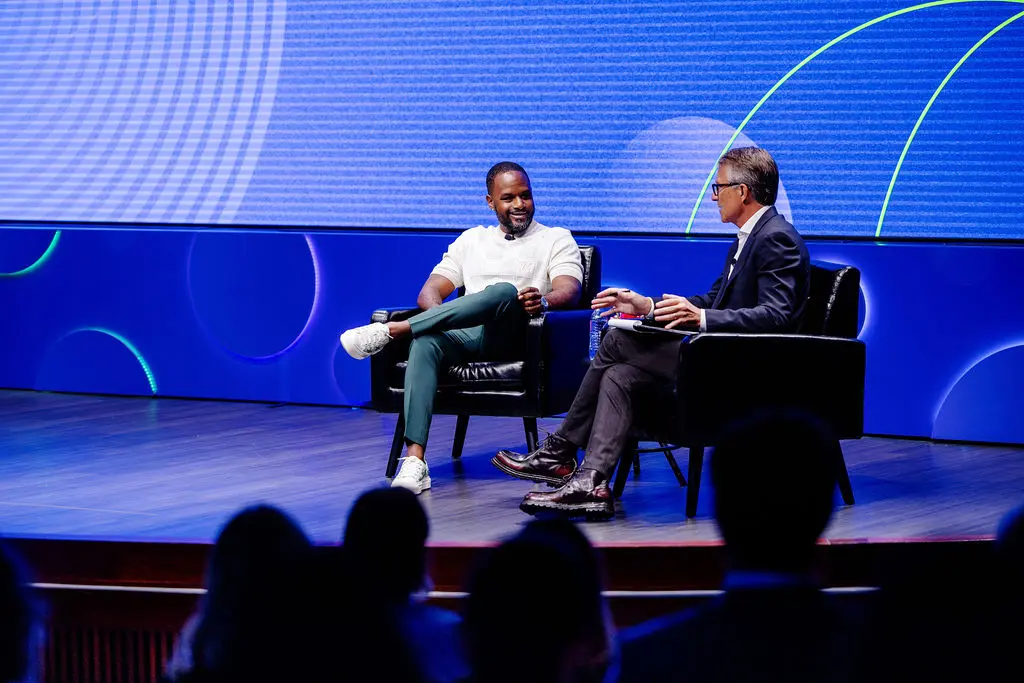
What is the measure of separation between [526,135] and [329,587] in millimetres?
4883

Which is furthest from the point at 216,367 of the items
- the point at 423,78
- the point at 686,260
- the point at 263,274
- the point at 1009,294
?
the point at 1009,294

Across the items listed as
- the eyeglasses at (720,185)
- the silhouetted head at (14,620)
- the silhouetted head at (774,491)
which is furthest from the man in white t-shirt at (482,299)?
the silhouetted head at (774,491)

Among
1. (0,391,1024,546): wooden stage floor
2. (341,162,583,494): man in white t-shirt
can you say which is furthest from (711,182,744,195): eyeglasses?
(0,391,1024,546): wooden stage floor

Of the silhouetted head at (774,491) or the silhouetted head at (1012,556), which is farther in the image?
the silhouetted head at (774,491)

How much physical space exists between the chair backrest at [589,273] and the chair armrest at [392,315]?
63 cm

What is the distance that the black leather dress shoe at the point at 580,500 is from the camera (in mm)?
3959

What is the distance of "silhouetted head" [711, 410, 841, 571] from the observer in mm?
1463

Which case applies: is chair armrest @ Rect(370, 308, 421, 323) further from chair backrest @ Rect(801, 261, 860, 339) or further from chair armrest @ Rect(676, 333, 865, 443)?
chair backrest @ Rect(801, 261, 860, 339)

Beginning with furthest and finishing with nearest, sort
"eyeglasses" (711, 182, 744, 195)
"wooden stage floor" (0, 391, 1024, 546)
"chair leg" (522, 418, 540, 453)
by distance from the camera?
"chair leg" (522, 418, 540, 453), "eyeglasses" (711, 182, 744, 195), "wooden stage floor" (0, 391, 1024, 546)

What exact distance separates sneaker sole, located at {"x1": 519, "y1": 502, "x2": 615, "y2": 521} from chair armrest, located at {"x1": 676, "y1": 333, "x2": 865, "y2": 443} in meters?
0.37

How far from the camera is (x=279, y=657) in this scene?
4.37 ft

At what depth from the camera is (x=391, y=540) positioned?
5.45 ft

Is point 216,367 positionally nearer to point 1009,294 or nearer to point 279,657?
point 1009,294

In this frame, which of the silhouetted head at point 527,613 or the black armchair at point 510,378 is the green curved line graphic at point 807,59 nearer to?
the black armchair at point 510,378
